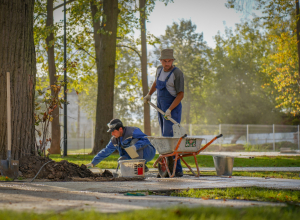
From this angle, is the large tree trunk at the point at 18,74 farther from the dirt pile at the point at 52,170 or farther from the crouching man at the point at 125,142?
the crouching man at the point at 125,142

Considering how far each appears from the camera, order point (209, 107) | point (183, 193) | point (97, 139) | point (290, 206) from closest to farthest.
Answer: point (290, 206), point (183, 193), point (97, 139), point (209, 107)

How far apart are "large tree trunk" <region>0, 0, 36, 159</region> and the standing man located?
227 centimetres

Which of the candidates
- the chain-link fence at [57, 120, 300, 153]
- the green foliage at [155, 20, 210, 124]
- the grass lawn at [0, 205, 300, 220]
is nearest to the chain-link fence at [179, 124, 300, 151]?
the chain-link fence at [57, 120, 300, 153]

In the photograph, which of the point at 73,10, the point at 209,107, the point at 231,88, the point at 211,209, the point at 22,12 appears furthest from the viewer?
the point at 209,107

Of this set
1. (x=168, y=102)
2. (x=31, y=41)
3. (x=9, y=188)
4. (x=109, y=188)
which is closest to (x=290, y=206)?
(x=109, y=188)

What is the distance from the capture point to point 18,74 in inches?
225

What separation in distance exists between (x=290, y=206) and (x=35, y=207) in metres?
1.99

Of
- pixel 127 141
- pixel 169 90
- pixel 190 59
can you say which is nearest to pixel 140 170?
pixel 127 141

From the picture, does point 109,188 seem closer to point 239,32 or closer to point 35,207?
point 35,207

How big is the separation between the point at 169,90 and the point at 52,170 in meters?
2.41

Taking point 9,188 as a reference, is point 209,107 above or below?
above

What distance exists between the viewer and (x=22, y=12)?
5.88m

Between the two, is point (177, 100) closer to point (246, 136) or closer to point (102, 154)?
point (102, 154)

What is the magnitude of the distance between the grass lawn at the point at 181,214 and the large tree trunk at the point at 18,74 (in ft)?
11.7
